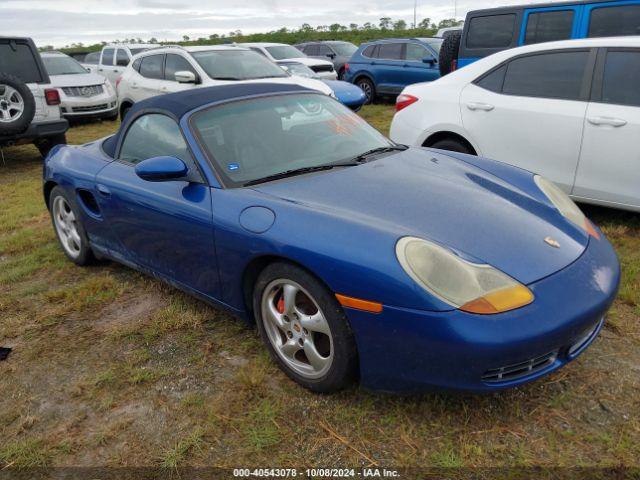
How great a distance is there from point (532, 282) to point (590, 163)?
2.55 m

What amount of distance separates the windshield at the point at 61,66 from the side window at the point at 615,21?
10.6m

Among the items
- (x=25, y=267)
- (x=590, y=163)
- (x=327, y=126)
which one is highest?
(x=327, y=126)

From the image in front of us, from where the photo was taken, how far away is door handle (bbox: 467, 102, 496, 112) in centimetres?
482

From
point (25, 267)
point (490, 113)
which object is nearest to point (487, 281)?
point (490, 113)

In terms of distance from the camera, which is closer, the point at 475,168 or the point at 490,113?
the point at 475,168

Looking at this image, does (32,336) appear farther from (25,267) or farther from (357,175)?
(357,175)

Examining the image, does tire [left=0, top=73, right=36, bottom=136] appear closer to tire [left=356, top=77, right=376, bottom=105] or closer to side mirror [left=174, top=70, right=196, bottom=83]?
side mirror [left=174, top=70, right=196, bottom=83]

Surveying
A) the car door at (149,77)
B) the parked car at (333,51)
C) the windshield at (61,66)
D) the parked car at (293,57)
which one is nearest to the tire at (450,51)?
the parked car at (293,57)

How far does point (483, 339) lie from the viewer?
2.02 metres

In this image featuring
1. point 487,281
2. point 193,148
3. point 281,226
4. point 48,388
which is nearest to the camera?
point 487,281

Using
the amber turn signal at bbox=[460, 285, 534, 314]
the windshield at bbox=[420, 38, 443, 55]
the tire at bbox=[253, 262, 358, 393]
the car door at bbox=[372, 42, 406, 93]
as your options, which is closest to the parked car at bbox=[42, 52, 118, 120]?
the car door at bbox=[372, 42, 406, 93]

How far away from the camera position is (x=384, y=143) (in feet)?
11.7

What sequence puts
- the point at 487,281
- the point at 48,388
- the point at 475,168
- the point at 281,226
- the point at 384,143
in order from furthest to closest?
1. the point at 384,143
2. the point at 475,168
3. the point at 48,388
4. the point at 281,226
5. the point at 487,281

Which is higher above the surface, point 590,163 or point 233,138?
point 233,138
